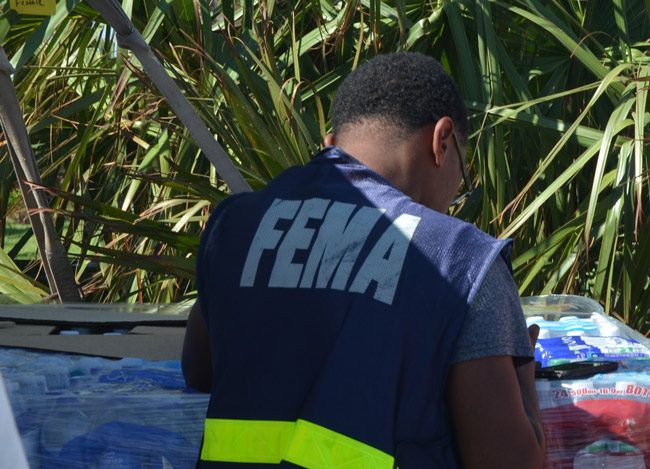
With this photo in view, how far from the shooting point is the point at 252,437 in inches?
60.8

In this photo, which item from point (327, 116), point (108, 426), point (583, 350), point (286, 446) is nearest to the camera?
point (286, 446)

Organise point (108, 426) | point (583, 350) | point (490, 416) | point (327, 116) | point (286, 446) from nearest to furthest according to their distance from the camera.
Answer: point (490, 416) → point (286, 446) → point (108, 426) → point (583, 350) → point (327, 116)

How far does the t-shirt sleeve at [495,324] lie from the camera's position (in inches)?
55.5

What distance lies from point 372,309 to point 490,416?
22 centimetres

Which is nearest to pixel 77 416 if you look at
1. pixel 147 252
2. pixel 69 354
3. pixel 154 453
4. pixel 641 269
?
pixel 154 453

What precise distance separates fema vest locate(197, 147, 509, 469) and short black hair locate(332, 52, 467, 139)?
0.08 meters

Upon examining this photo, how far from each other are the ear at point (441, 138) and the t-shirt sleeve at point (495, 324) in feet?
0.71

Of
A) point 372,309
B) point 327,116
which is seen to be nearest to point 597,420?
point 372,309

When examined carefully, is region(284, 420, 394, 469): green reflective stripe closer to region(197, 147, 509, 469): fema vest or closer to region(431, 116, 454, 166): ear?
region(197, 147, 509, 469): fema vest

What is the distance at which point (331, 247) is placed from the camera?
4.98 ft

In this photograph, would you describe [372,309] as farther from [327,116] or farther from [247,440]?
[327,116]

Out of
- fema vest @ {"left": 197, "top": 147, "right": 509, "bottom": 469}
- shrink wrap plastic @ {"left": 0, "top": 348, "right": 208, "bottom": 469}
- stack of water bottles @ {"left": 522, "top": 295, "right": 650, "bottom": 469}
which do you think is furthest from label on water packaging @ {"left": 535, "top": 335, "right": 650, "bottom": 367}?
shrink wrap plastic @ {"left": 0, "top": 348, "right": 208, "bottom": 469}

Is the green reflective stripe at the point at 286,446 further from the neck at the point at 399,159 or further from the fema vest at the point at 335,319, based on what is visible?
the neck at the point at 399,159

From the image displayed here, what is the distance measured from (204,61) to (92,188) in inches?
54.0
